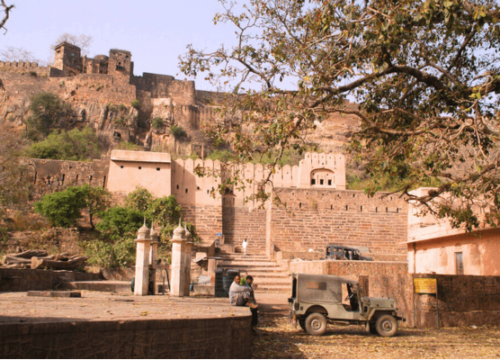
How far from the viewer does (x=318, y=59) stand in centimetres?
736

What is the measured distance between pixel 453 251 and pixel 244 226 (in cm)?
1454

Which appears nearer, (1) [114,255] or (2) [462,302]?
(2) [462,302]

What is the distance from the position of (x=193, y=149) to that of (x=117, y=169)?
652 inches

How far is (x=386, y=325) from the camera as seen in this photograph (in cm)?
776

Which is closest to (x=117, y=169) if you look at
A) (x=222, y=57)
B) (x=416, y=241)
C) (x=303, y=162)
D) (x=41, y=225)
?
(x=41, y=225)

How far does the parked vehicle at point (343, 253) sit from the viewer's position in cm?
1669

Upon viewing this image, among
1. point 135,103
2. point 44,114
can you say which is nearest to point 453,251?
point 135,103

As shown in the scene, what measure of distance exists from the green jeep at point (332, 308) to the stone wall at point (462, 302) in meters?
1.44

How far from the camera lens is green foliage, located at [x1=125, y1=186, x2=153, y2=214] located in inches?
925

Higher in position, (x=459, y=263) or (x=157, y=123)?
(x=157, y=123)

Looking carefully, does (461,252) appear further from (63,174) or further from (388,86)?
(63,174)

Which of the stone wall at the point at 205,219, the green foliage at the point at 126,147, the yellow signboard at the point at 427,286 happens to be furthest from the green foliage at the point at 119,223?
the yellow signboard at the point at 427,286

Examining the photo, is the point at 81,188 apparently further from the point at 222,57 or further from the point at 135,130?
the point at 135,130

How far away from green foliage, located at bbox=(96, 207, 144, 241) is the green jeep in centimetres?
1470
